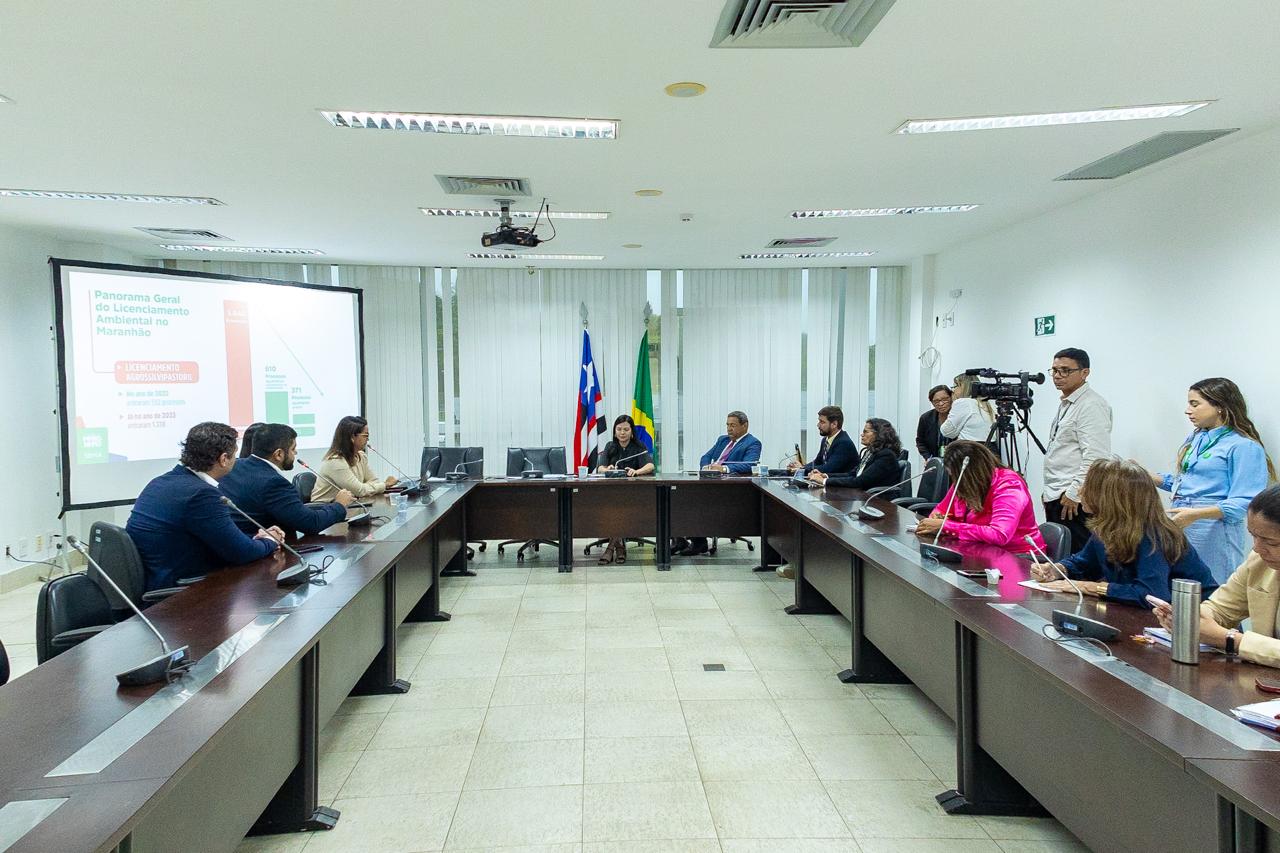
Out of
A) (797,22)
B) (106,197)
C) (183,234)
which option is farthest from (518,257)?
(797,22)

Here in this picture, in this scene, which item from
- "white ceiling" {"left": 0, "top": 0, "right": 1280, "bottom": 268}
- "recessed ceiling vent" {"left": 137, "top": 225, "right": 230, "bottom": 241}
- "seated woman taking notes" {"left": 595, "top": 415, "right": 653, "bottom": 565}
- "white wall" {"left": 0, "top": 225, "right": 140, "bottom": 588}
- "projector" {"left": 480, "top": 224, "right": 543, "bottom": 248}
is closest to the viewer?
"white ceiling" {"left": 0, "top": 0, "right": 1280, "bottom": 268}

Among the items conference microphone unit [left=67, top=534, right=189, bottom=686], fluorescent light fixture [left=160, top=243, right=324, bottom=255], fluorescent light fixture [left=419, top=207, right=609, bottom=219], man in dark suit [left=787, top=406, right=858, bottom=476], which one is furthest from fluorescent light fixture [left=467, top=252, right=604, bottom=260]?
conference microphone unit [left=67, top=534, right=189, bottom=686]

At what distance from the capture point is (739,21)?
2.47 m

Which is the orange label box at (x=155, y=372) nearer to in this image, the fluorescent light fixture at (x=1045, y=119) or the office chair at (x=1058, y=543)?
the fluorescent light fixture at (x=1045, y=119)

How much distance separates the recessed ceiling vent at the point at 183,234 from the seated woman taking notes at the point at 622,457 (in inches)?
143

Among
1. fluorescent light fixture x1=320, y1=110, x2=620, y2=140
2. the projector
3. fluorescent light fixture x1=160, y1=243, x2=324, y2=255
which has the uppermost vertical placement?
fluorescent light fixture x1=160, y1=243, x2=324, y2=255

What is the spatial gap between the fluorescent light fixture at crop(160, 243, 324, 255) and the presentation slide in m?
0.43

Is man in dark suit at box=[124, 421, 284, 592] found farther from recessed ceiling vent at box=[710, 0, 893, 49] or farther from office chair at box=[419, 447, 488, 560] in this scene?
office chair at box=[419, 447, 488, 560]

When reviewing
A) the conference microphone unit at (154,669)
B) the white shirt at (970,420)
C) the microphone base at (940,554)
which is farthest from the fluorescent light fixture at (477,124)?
the white shirt at (970,420)

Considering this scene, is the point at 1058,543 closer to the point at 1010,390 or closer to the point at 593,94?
the point at 1010,390

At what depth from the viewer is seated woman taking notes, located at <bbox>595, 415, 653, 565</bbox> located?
6.28 metres

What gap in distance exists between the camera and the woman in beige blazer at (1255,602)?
1.83 m

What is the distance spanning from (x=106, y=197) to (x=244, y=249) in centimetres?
209

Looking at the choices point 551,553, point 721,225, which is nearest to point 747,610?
point 551,553
